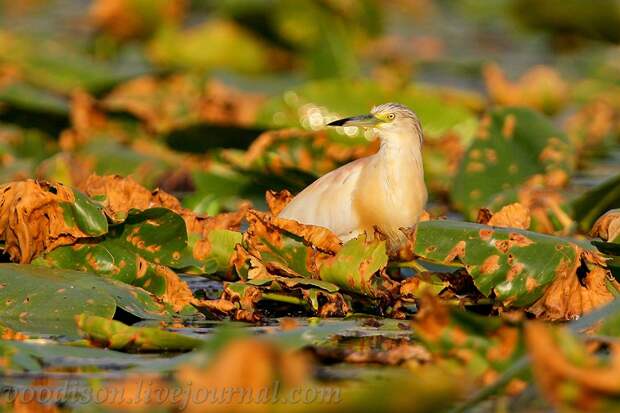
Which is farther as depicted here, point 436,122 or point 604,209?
point 436,122

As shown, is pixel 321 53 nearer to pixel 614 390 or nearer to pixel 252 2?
pixel 252 2

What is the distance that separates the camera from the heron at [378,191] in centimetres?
386

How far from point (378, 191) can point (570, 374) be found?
6.55ft

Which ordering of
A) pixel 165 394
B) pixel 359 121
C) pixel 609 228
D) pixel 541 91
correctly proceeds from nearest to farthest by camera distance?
pixel 165 394
pixel 609 228
pixel 359 121
pixel 541 91

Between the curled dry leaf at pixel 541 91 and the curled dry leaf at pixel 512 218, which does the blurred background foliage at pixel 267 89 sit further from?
the curled dry leaf at pixel 512 218

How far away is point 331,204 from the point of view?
3.92m

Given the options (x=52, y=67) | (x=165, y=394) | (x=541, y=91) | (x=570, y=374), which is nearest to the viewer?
(x=570, y=374)

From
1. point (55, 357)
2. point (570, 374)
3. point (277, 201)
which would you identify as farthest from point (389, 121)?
point (570, 374)

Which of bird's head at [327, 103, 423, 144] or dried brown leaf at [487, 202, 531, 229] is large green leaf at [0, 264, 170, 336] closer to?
bird's head at [327, 103, 423, 144]

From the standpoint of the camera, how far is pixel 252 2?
942cm

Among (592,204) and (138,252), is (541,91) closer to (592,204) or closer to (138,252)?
(592,204)

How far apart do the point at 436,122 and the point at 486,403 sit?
14.1 feet

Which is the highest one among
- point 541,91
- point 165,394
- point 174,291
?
point 165,394

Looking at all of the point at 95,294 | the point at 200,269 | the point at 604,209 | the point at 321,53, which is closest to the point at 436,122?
the point at 321,53
